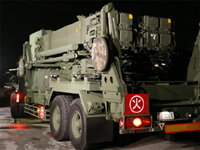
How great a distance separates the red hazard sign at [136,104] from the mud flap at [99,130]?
822 millimetres

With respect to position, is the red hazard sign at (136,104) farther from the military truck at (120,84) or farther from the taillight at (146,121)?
the taillight at (146,121)

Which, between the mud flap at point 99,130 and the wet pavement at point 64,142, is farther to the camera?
the wet pavement at point 64,142

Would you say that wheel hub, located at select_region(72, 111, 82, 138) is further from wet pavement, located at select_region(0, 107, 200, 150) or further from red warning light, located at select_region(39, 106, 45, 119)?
red warning light, located at select_region(39, 106, 45, 119)

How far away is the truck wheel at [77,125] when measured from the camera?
18.0 feet

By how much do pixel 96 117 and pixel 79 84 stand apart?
83 centimetres

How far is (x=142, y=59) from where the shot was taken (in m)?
6.39

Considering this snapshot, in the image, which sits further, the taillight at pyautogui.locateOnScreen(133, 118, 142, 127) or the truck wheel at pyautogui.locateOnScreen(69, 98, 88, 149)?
the truck wheel at pyautogui.locateOnScreen(69, 98, 88, 149)

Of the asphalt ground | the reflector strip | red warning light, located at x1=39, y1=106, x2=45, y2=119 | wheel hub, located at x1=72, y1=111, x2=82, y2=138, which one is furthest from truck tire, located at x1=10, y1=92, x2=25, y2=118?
the reflector strip

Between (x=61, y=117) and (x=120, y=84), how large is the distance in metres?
2.19

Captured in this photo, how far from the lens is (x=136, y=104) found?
488cm

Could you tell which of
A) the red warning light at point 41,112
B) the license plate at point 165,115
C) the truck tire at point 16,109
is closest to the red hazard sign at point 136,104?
the license plate at point 165,115

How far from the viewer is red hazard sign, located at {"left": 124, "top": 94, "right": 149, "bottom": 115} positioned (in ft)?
15.8

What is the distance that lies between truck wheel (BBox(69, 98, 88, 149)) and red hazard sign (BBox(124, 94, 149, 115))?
1.04 metres

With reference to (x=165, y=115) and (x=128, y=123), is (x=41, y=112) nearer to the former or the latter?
(x=128, y=123)
